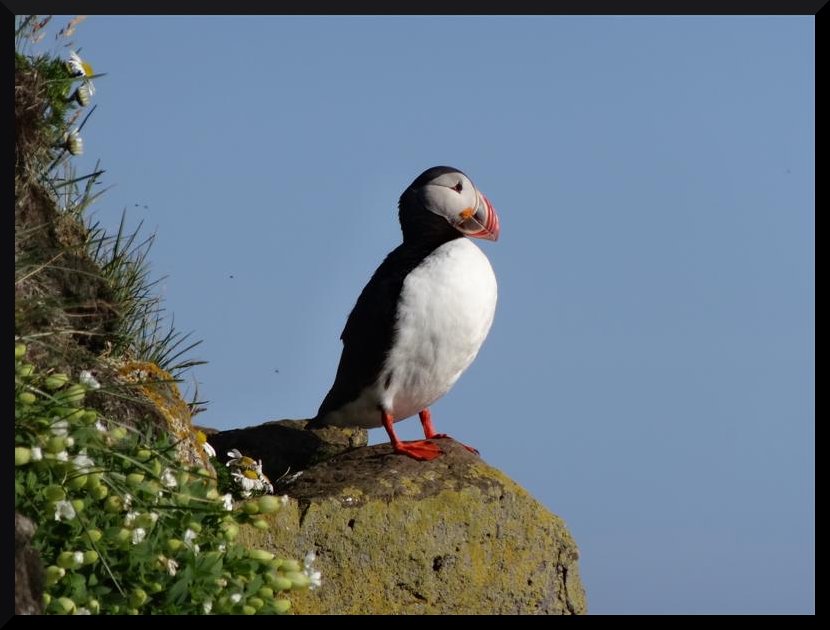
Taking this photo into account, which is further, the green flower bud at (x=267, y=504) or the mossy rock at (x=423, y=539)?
the mossy rock at (x=423, y=539)

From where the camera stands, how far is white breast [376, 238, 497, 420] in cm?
854

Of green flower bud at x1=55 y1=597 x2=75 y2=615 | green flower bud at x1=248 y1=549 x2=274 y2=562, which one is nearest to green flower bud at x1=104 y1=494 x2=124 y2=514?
green flower bud at x1=55 y1=597 x2=75 y2=615

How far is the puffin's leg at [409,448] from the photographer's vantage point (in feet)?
28.2

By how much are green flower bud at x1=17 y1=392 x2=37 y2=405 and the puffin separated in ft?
10.7

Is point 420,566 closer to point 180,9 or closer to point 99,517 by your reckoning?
point 99,517

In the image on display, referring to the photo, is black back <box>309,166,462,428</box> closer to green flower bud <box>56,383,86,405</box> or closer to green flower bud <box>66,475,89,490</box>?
green flower bud <box>56,383,86,405</box>

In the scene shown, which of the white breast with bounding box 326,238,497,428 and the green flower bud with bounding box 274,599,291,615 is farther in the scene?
the white breast with bounding box 326,238,497,428

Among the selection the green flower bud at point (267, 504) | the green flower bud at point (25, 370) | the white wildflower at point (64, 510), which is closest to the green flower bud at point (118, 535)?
the white wildflower at point (64, 510)

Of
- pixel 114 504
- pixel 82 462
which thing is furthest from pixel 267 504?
pixel 82 462

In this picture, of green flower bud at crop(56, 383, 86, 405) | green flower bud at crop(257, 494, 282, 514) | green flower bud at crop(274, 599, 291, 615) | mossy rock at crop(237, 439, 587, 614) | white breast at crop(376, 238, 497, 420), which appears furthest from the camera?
white breast at crop(376, 238, 497, 420)

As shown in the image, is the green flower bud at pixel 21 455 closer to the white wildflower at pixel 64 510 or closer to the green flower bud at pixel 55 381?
the white wildflower at pixel 64 510

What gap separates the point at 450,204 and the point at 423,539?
8.53 ft
